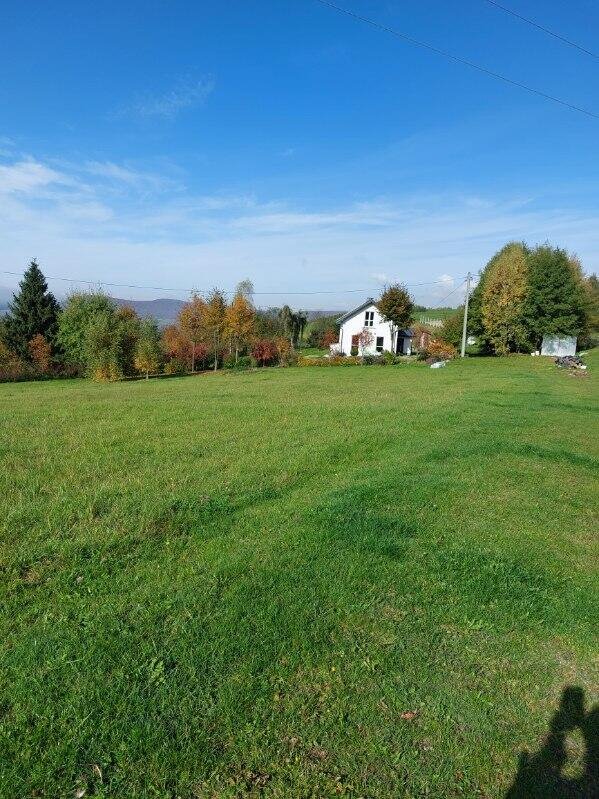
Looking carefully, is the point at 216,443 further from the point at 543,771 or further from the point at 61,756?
the point at 543,771

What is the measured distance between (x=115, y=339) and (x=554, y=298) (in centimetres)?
3816

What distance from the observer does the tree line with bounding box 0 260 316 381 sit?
1457 inches

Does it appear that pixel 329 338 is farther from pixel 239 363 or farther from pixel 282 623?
pixel 282 623

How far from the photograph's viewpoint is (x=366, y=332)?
167ft

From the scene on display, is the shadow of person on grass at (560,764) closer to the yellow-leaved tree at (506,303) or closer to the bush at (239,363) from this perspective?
the bush at (239,363)

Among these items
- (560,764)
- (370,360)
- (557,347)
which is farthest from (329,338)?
(560,764)

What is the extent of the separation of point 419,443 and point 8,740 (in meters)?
Result: 7.65

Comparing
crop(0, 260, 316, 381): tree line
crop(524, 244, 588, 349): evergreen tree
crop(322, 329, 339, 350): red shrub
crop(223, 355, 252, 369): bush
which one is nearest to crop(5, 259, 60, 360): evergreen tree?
crop(0, 260, 316, 381): tree line

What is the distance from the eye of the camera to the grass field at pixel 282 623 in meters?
2.47

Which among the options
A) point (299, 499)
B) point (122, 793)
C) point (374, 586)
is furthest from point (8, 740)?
point (299, 499)

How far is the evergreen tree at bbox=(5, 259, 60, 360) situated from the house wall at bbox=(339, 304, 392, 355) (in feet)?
94.3

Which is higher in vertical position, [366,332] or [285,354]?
[366,332]

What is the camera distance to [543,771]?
2525 mm

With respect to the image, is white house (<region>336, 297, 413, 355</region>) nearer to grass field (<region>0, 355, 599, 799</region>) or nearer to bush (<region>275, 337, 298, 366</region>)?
bush (<region>275, 337, 298, 366</region>)
